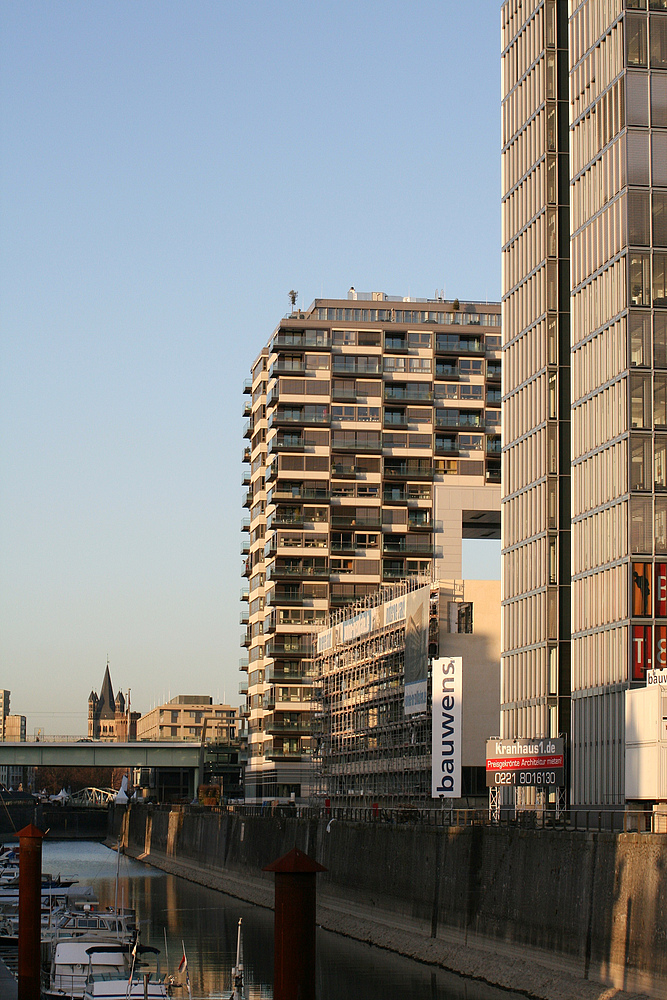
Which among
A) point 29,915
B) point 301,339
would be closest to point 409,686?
point 29,915

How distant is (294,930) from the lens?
23516 mm

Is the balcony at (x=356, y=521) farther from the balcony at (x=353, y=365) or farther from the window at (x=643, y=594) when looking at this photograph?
the window at (x=643, y=594)

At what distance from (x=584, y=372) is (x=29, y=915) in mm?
55249

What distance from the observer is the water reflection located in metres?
57.3

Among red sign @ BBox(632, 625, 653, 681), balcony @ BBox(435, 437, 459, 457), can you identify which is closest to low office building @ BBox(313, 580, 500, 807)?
red sign @ BBox(632, 625, 653, 681)

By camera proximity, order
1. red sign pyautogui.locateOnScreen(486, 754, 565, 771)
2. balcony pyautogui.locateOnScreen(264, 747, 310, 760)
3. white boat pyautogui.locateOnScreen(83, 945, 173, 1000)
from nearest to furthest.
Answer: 1. white boat pyautogui.locateOnScreen(83, 945, 173, 1000)
2. red sign pyautogui.locateOnScreen(486, 754, 565, 771)
3. balcony pyautogui.locateOnScreen(264, 747, 310, 760)

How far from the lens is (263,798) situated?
177250 mm

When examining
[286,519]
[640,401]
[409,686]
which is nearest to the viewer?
[640,401]

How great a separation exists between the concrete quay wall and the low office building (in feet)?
69.5

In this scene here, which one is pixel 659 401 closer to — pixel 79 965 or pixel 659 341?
pixel 659 341

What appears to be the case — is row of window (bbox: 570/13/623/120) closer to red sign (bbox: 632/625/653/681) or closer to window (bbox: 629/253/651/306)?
window (bbox: 629/253/651/306)

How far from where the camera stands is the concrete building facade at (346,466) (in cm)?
17625

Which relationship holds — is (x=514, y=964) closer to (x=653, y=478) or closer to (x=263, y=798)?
(x=653, y=478)

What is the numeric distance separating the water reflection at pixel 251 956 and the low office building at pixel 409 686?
19.1 metres
